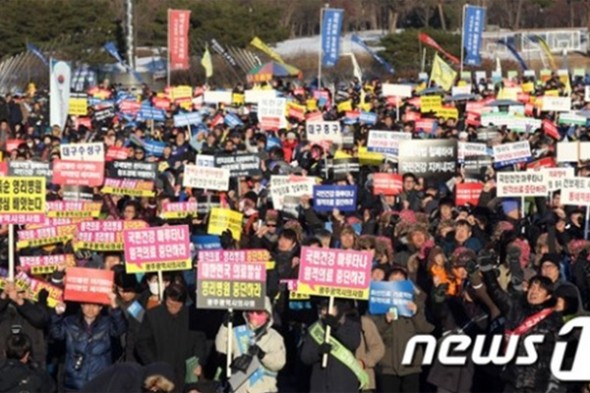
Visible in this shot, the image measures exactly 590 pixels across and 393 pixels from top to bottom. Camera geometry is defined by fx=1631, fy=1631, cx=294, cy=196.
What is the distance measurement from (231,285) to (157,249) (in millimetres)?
1371

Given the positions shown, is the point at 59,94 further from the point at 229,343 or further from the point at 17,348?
the point at 17,348

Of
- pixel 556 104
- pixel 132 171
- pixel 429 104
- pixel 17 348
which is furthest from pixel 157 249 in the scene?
pixel 429 104

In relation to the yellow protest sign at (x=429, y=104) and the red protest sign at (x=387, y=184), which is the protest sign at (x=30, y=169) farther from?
the yellow protest sign at (x=429, y=104)

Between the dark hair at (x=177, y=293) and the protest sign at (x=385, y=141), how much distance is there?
10.2 metres

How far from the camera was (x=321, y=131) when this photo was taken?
22766 millimetres

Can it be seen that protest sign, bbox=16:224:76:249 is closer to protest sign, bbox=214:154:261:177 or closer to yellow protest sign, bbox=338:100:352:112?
protest sign, bbox=214:154:261:177

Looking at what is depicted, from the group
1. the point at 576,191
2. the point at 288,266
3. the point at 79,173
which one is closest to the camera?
the point at 288,266

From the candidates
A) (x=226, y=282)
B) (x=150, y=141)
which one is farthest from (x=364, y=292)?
(x=150, y=141)

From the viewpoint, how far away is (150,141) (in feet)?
78.6

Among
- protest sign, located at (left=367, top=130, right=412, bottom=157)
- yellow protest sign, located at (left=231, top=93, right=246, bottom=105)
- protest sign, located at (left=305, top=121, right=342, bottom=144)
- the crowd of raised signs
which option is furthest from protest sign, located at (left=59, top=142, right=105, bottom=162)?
yellow protest sign, located at (left=231, top=93, right=246, bottom=105)

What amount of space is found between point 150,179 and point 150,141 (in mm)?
6727

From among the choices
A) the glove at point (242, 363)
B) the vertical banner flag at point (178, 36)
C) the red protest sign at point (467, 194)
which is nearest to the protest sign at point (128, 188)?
the red protest sign at point (467, 194)

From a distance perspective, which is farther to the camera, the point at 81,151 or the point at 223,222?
the point at 81,151

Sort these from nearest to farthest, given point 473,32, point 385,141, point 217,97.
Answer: point 385,141 → point 217,97 → point 473,32
